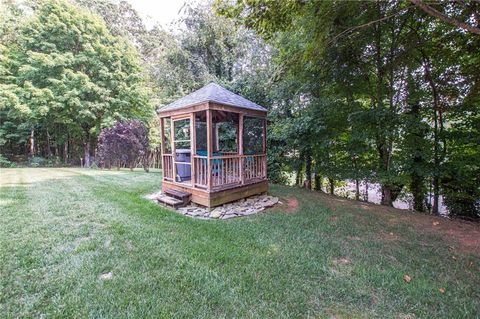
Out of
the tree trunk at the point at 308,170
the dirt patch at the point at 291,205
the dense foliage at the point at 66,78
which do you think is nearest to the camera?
the dirt patch at the point at 291,205

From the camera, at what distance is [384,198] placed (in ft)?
20.8

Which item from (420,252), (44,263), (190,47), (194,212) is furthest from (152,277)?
(190,47)

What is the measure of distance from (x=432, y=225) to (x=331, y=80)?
411 centimetres

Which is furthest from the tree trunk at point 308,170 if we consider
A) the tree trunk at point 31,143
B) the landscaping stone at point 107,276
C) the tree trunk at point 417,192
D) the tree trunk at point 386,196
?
the tree trunk at point 31,143

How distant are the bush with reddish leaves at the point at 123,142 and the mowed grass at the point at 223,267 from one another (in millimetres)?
6771

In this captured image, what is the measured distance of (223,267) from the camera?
104 inches

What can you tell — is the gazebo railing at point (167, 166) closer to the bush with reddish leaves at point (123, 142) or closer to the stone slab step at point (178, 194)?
the stone slab step at point (178, 194)

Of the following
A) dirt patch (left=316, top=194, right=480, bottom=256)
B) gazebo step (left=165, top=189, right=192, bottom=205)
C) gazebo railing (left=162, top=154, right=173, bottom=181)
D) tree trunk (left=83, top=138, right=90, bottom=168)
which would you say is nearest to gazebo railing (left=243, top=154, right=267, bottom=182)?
gazebo step (left=165, top=189, right=192, bottom=205)

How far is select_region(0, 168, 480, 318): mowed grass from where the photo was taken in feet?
6.60

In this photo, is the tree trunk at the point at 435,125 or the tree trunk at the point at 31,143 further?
the tree trunk at the point at 31,143

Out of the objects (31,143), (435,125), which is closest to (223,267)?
(435,125)

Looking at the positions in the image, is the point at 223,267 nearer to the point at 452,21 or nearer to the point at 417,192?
the point at 452,21

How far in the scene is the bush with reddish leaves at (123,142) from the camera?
10867 millimetres

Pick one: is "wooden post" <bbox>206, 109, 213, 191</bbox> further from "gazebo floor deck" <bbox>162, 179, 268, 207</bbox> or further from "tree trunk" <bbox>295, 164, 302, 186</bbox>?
"tree trunk" <bbox>295, 164, 302, 186</bbox>
